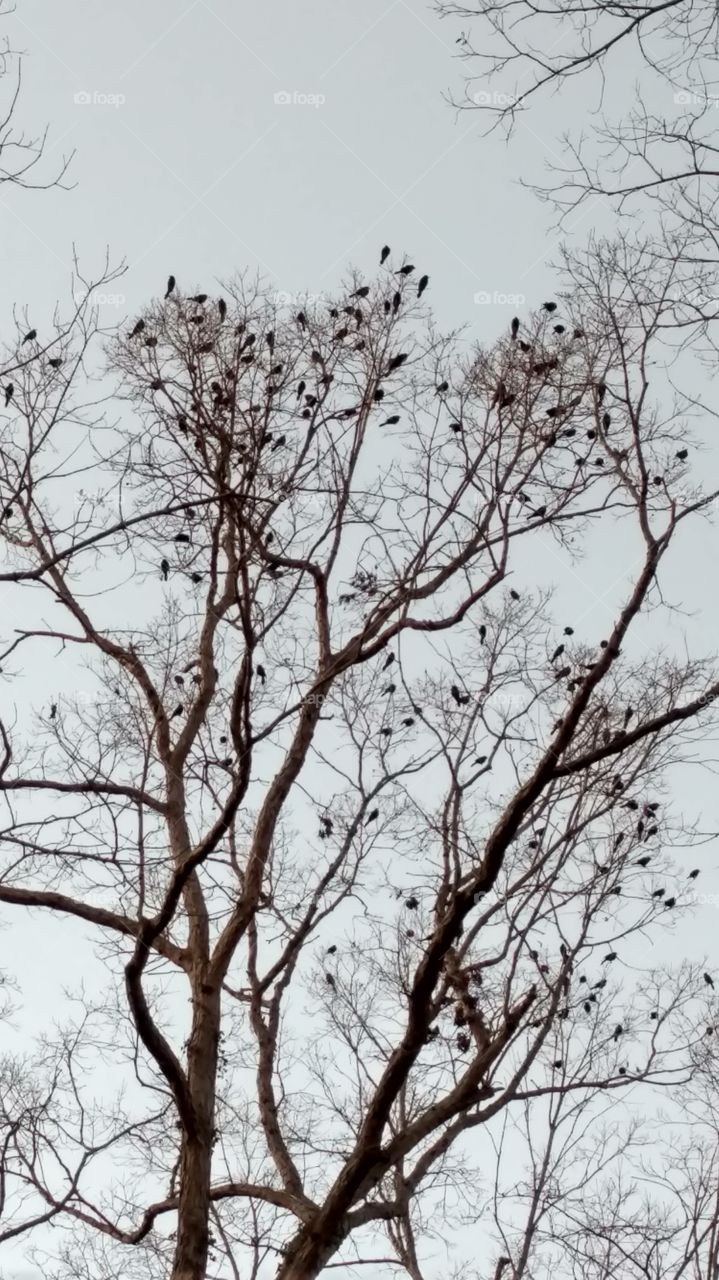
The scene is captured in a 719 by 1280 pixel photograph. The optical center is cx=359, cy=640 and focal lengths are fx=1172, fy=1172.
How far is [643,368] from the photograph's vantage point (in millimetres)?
5105

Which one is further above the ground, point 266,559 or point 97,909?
point 266,559

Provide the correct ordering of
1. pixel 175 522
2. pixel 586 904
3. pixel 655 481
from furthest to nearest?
1. pixel 586 904
2. pixel 175 522
3. pixel 655 481

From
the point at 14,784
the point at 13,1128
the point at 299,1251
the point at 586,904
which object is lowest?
the point at 299,1251

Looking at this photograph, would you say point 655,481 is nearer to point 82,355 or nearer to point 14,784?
point 82,355

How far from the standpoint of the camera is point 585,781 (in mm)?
5992

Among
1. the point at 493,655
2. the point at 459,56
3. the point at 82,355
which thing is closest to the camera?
the point at 459,56

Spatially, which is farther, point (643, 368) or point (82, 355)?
point (643, 368)

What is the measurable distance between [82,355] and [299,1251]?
14.8 ft

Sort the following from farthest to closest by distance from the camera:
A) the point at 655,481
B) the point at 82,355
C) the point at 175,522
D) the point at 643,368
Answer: the point at 175,522, the point at 655,481, the point at 643,368, the point at 82,355

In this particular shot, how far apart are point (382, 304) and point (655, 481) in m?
2.08

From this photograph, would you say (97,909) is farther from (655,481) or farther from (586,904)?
(655,481)

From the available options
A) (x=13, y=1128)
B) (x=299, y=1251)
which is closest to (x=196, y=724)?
(x=13, y=1128)

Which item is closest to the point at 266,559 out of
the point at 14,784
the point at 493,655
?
the point at 14,784

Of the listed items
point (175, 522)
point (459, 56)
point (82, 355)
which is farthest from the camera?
point (175, 522)
